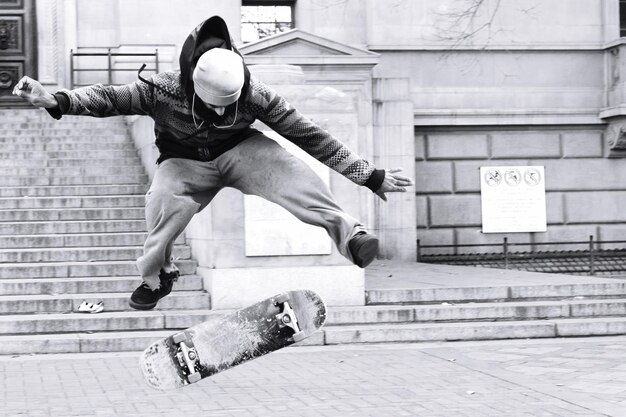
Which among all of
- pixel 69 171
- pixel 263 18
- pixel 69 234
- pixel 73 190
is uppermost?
pixel 263 18

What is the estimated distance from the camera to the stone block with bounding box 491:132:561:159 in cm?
1909

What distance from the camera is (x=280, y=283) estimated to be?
12.3 meters

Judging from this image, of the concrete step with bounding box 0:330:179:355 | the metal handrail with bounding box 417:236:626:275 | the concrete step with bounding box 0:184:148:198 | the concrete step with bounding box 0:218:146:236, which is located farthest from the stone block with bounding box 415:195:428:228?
the concrete step with bounding box 0:330:179:355

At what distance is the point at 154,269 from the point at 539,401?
3.26m

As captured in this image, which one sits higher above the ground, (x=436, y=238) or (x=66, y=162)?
(x=66, y=162)

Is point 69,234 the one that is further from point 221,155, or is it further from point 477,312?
point 221,155

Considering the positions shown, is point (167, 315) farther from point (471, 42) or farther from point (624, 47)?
point (624, 47)

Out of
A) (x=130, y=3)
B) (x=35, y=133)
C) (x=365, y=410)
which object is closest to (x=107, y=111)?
(x=365, y=410)

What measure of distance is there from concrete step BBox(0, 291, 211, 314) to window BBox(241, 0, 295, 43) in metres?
9.30

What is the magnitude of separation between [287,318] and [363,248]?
3.95 ft

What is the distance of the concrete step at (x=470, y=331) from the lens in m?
11.4

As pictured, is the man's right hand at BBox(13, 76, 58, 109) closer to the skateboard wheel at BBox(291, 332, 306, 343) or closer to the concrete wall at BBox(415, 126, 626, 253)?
the skateboard wheel at BBox(291, 332, 306, 343)

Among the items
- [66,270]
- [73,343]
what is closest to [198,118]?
[73,343]

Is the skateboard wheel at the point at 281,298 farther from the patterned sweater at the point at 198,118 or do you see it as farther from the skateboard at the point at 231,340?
the patterned sweater at the point at 198,118
